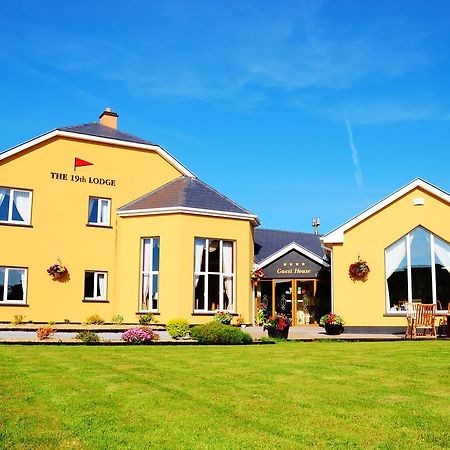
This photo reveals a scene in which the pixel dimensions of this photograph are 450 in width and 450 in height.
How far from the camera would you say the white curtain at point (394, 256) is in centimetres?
2295

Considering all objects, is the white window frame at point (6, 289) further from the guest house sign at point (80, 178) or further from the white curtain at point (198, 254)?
the white curtain at point (198, 254)

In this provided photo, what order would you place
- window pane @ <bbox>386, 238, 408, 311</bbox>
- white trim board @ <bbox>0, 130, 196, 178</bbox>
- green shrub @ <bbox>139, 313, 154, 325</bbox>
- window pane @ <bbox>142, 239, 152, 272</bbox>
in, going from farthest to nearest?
window pane @ <bbox>142, 239, 152, 272</bbox>, white trim board @ <bbox>0, 130, 196, 178</bbox>, window pane @ <bbox>386, 238, 408, 311</bbox>, green shrub @ <bbox>139, 313, 154, 325</bbox>

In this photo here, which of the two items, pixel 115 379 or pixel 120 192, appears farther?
pixel 120 192

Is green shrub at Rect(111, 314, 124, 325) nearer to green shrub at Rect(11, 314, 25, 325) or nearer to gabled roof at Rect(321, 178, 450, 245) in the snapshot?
green shrub at Rect(11, 314, 25, 325)

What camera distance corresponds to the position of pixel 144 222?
80.0 feet

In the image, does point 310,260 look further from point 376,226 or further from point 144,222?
point 144,222

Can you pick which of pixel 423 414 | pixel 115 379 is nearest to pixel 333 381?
pixel 423 414

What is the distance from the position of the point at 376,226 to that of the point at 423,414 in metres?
16.9

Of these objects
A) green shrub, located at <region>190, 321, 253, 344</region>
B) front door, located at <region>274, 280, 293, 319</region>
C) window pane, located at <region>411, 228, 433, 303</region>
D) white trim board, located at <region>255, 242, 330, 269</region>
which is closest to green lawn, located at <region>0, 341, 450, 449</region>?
green shrub, located at <region>190, 321, 253, 344</region>

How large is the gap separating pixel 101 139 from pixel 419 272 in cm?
1396

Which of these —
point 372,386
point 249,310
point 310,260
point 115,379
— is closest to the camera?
point 372,386

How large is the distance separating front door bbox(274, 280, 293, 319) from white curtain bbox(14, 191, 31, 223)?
11.6m

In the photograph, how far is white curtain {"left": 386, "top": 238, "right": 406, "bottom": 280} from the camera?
22952mm

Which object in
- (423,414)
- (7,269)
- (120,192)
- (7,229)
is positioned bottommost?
(423,414)
